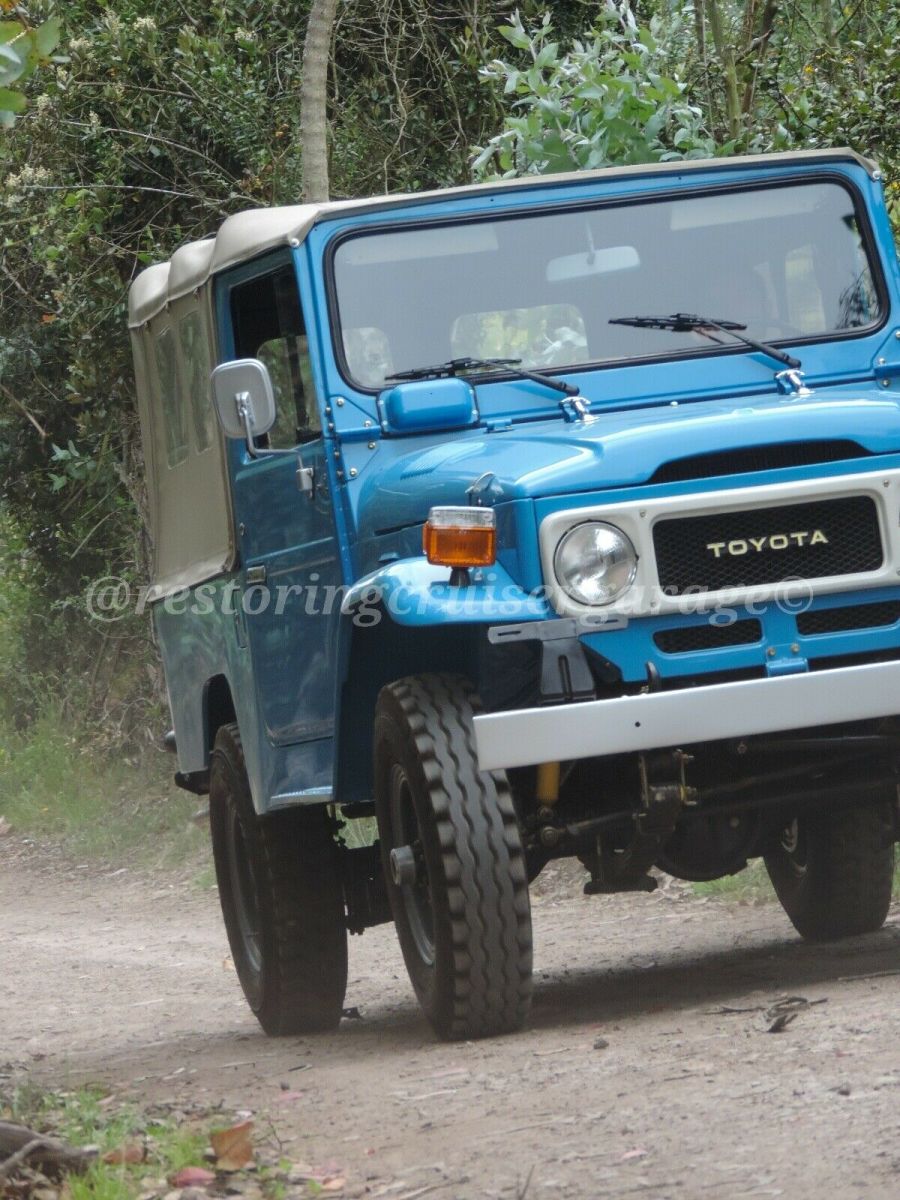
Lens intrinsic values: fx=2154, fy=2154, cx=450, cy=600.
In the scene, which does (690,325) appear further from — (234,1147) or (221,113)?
(221,113)

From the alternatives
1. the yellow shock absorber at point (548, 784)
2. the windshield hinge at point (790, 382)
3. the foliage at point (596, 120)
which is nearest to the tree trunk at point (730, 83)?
the foliage at point (596, 120)

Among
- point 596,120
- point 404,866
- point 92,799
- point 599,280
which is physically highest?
point 596,120

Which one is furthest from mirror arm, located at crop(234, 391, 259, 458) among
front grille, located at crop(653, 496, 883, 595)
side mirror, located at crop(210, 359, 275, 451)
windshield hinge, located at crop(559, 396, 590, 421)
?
front grille, located at crop(653, 496, 883, 595)

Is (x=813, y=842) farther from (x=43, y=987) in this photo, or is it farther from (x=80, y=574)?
(x=80, y=574)

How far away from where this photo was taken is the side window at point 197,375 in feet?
22.4

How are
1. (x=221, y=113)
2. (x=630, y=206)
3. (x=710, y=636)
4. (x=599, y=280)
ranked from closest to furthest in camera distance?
(x=710, y=636) → (x=599, y=280) → (x=630, y=206) → (x=221, y=113)

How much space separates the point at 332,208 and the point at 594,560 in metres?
1.50

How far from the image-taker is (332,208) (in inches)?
238

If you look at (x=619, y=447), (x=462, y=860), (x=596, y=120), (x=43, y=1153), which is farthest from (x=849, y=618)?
(x=596, y=120)

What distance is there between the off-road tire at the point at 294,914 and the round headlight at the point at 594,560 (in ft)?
5.86

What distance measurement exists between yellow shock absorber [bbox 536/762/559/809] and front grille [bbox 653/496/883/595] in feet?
1.81

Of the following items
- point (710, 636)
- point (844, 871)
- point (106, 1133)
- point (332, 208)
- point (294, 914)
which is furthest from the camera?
point (844, 871)

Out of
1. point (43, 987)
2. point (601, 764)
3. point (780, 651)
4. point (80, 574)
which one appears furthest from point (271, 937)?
point (80, 574)

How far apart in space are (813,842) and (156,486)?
8.66 feet
